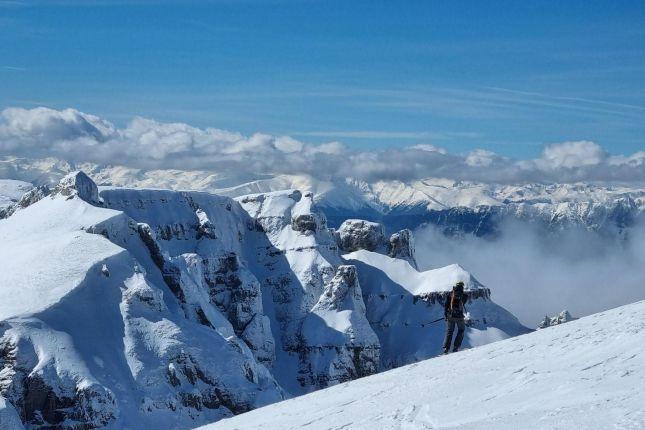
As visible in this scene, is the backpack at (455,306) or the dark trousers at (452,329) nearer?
the backpack at (455,306)

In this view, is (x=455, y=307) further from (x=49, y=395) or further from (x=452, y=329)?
(x=49, y=395)

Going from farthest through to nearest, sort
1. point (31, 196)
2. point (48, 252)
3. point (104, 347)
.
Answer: point (31, 196) → point (48, 252) → point (104, 347)

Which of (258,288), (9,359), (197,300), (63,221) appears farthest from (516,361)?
(258,288)

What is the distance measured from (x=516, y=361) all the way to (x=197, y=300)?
109 m

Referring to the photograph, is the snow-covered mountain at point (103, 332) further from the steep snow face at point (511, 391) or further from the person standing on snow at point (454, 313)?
the steep snow face at point (511, 391)

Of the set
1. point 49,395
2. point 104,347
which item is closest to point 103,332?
point 104,347

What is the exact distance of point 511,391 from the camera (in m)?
25.7

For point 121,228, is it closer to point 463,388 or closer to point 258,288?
point 258,288

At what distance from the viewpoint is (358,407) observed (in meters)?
29.4

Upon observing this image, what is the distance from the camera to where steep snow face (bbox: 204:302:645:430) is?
A: 2203 centimetres

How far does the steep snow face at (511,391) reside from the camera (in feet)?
72.3

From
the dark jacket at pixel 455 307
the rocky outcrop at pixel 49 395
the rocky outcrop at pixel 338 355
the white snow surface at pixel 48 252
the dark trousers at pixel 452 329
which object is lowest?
the rocky outcrop at pixel 338 355

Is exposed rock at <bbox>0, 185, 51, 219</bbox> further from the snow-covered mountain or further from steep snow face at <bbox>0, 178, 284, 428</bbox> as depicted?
steep snow face at <bbox>0, 178, 284, 428</bbox>

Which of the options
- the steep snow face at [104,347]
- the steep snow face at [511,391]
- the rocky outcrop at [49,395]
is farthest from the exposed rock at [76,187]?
the steep snow face at [511,391]
